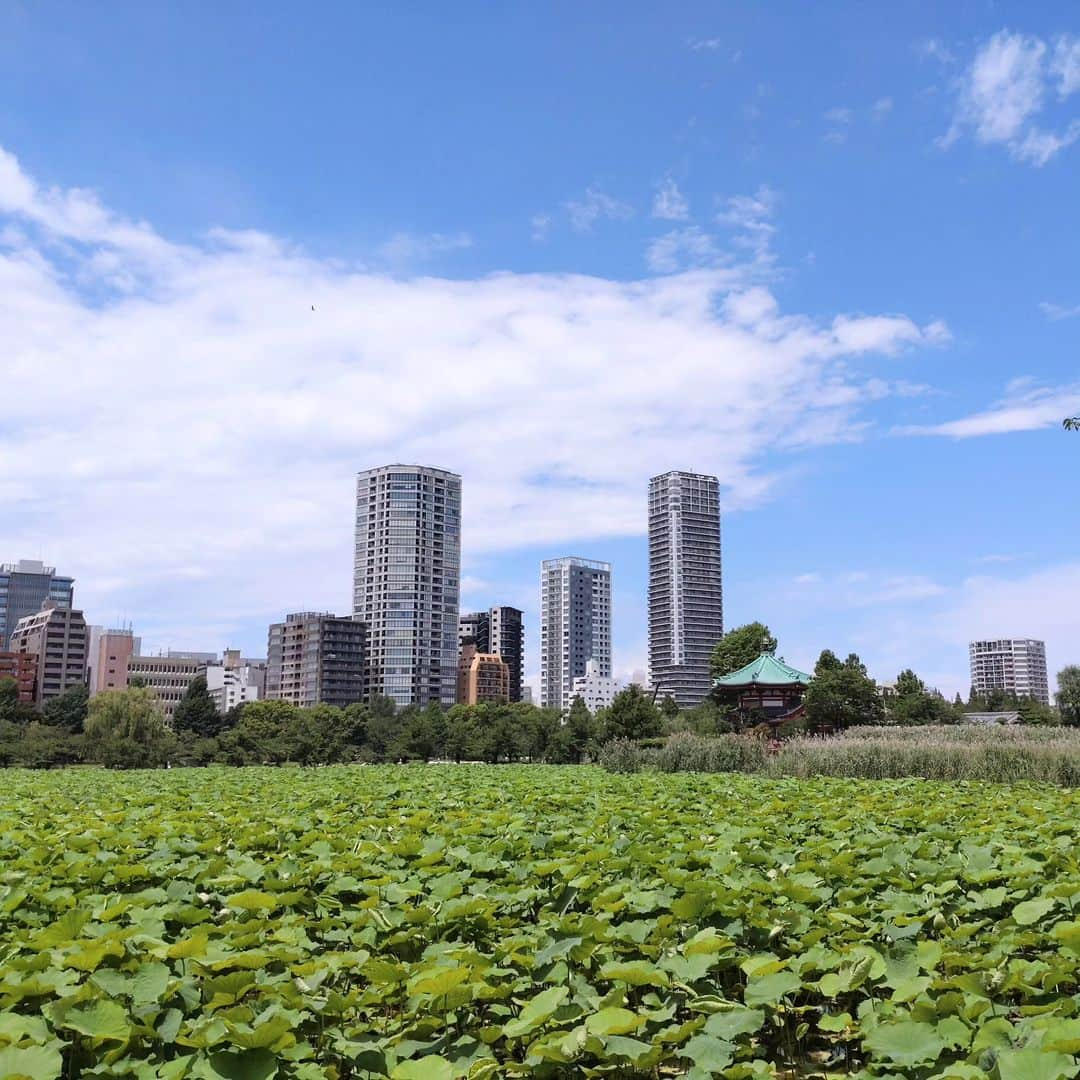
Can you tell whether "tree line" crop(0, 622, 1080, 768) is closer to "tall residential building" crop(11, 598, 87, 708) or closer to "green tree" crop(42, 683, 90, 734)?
"green tree" crop(42, 683, 90, 734)

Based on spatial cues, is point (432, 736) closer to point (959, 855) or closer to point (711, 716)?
point (711, 716)

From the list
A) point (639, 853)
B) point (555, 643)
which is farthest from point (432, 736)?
point (555, 643)

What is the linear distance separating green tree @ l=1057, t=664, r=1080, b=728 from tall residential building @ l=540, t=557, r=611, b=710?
282 ft

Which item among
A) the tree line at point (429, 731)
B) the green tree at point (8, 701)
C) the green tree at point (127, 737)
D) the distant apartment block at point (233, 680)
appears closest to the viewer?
the green tree at point (127, 737)

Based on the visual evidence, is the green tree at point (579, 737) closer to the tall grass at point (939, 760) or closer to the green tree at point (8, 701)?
the tall grass at point (939, 760)

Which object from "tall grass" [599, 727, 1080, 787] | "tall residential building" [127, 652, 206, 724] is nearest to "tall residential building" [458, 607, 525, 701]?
"tall residential building" [127, 652, 206, 724]

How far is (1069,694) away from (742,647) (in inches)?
850

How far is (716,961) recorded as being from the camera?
3572 millimetres

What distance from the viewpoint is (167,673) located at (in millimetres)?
108375

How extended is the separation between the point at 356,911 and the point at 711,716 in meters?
43.9

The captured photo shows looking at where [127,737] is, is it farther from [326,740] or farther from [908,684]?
[908,684]

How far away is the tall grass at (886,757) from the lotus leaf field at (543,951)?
32.2ft

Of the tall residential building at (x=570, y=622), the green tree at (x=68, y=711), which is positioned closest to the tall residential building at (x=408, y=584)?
the green tree at (x=68, y=711)

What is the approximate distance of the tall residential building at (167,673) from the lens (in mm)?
105438
